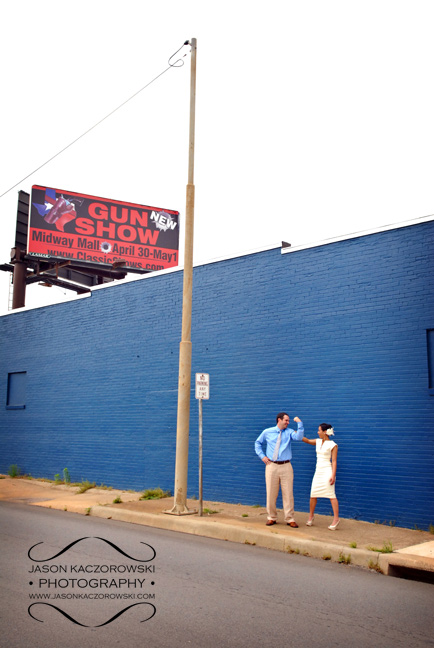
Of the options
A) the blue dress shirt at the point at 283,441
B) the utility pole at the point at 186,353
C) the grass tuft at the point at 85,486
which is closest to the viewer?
the blue dress shirt at the point at 283,441

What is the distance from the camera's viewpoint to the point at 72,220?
25312mm

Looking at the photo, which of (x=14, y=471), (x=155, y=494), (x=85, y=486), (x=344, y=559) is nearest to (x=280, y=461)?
(x=344, y=559)

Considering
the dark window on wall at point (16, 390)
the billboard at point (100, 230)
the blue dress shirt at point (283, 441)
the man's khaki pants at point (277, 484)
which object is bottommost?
the man's khaki pants at point (277, 484)

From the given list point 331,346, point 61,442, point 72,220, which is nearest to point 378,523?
point 331,346

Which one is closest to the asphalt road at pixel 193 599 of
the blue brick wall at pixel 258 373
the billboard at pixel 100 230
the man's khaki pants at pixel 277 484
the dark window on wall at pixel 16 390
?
the man's khaki pants at pixel 277 484

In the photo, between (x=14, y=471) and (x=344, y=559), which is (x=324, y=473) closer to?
(x=344, y=559)

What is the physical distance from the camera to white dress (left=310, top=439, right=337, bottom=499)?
10.6 metres

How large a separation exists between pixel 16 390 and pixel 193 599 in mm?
16873

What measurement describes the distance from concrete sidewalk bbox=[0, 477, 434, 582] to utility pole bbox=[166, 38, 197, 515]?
53 cm

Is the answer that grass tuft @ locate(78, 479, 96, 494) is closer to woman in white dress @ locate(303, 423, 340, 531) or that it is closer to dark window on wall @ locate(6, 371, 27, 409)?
dark window on wall @ locate(6, 371, 27, 409)

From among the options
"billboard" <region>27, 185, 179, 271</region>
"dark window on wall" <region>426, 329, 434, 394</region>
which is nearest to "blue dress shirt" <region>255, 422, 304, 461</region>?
"dark window on wall" <region>426, 329, 434, 394</region>

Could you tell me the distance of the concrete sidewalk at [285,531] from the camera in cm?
834

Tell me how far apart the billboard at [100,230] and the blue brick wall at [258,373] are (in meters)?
5.32

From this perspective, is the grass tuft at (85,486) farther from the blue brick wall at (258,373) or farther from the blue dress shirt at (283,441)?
the blue dress shirt at (283,441)
